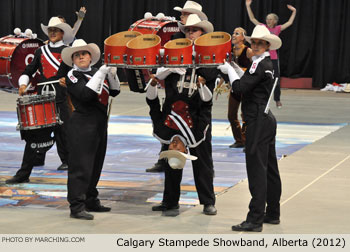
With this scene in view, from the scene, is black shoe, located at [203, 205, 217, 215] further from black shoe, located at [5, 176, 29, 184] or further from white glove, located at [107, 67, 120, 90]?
black shoe, located at [5, 176, 29, 184]

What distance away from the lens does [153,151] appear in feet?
37.9

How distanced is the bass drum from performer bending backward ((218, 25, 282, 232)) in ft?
16.2

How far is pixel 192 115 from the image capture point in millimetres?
7738

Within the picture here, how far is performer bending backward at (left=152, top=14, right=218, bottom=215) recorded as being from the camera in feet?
25.2

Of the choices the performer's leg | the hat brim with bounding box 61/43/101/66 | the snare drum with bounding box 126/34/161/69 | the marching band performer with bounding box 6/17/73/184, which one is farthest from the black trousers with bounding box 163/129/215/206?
the performer's leg

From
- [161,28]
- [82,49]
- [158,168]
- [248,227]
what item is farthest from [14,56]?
[248,227]

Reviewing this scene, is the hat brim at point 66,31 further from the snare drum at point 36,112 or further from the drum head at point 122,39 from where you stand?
the drum head at point 122,39

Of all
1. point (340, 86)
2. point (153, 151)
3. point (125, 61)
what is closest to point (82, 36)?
point (340, 86)

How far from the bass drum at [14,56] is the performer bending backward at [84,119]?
12.5ft

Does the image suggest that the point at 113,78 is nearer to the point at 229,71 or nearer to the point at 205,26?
the point at 205,26

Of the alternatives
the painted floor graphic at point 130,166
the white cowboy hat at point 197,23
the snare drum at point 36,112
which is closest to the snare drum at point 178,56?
the white cowboy hat at point 197,23

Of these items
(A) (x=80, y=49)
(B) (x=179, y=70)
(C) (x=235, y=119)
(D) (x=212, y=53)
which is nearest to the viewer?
(D) (x=212, y=53)

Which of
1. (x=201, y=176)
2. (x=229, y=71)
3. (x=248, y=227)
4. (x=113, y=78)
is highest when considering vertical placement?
(x=229, y=71)

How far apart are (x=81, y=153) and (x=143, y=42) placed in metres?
1.20
